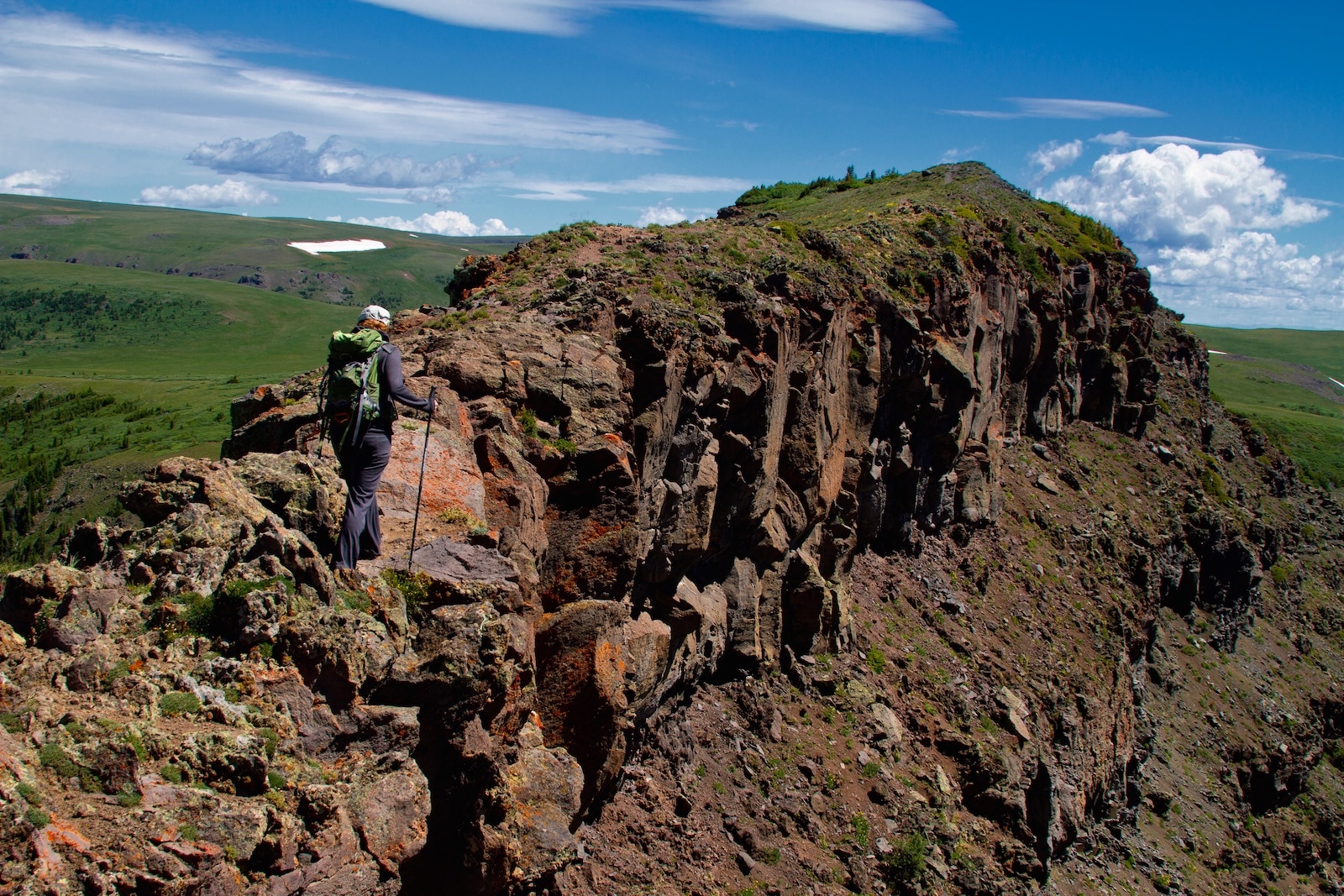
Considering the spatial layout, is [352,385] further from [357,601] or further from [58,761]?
[58,761]

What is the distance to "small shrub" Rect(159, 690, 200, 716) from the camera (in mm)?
8578

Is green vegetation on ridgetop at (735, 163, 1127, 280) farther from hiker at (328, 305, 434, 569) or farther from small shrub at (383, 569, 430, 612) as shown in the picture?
small shrub at (383, 569, 430, 612)

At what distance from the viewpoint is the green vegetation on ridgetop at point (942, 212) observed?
4491 centimetres

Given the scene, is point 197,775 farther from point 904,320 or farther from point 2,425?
point 2,425

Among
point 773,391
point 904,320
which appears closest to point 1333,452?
point 904,320

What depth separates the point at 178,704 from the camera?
8.66 metres

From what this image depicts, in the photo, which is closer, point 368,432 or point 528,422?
point 368,432

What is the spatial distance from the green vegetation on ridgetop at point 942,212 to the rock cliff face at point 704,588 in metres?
0.46

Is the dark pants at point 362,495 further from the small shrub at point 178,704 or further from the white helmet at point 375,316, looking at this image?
the small shrub at point 178,704

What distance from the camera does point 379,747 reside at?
10.0 meters

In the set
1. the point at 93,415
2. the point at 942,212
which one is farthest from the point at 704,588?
the point at 93,415

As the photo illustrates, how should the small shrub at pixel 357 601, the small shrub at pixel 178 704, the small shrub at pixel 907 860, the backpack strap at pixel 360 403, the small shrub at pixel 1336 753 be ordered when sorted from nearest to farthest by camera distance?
the small shrub at pixel 178 704 → the small shrub at pixel 357 601 → the backpack strap at pixel 360 403 → the small shrub at pixel 907 860 → the small shrub at pixel 1336 753

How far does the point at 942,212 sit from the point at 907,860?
1295 inches

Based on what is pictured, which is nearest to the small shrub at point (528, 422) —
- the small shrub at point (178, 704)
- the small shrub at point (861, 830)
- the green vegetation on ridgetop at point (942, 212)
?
the small shrub at point (178, 704)
